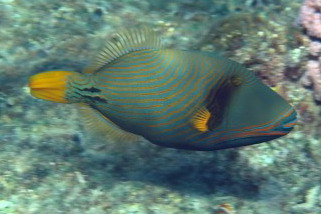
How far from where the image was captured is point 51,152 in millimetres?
3264

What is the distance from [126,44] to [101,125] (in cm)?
61

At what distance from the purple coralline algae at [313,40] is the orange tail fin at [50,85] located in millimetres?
2367

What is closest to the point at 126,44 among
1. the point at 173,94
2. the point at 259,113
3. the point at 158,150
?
the point at 173,94

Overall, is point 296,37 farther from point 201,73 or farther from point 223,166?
point 201,73

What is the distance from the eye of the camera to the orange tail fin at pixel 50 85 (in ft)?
8.25

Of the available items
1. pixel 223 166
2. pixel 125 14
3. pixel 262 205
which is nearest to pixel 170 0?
pixel 125 14

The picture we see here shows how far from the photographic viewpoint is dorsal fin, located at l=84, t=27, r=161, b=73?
262cm

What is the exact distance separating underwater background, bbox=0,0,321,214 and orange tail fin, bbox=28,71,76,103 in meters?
0.61

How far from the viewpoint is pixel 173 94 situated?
2561 millimetres

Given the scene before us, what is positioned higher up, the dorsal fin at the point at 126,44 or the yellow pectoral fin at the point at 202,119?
the dorsal fin at the point at 126,44

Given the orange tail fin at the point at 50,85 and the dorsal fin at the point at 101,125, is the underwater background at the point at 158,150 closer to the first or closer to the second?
the dorsal fin at the point at 101,125

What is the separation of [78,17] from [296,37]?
2.41 meters

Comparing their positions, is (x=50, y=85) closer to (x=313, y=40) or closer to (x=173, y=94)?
(x=173, y=94)

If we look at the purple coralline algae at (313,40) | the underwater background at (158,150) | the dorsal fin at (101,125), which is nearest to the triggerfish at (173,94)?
the dorsal fin at (101,125)
